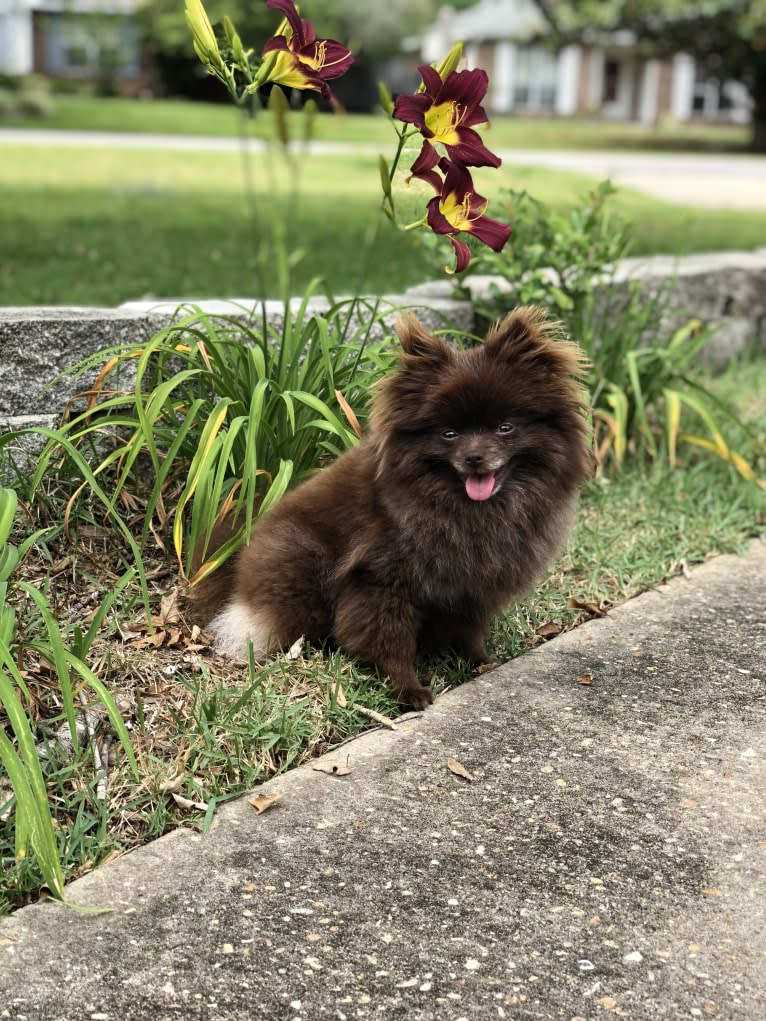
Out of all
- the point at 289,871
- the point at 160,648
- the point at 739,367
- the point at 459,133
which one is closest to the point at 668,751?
the point at 289,871

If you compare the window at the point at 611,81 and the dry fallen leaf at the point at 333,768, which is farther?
the window at the point at 611,81

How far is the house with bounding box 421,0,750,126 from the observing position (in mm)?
43531

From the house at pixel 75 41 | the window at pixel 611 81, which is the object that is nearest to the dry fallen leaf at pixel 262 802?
the house at pixel 75 41

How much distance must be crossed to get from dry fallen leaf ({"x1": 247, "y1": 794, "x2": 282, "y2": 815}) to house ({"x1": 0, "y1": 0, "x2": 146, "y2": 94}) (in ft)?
116

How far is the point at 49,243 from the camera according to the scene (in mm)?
8812

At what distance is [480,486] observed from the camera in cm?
341

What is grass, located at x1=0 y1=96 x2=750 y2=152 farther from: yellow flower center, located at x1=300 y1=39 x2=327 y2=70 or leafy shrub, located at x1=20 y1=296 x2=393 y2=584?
yellow flower center, located at x1=300 y1=39 x2=327 y2=70

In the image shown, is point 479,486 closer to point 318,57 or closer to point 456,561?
point 456,561

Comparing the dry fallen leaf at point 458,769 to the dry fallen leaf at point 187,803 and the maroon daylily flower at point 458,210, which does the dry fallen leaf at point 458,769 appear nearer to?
the dry fallen leaf at point 187,803

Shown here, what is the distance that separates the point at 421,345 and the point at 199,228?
721 centimetres

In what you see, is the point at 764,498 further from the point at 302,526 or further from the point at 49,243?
the point at 49,243

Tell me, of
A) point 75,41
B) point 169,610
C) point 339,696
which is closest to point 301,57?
point 169,610

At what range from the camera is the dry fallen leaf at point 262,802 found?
3.04 metres

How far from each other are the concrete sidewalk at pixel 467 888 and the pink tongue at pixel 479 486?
666mm
